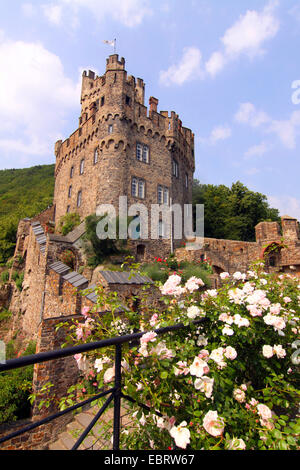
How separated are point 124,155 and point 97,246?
832cm

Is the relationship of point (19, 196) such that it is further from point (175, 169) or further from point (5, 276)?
point (175, 169)

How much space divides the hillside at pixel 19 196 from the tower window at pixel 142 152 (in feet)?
56.6

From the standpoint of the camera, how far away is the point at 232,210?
31.6 metres

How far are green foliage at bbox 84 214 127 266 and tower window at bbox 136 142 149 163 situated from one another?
306 inches

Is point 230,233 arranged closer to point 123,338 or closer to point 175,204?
point 175,204

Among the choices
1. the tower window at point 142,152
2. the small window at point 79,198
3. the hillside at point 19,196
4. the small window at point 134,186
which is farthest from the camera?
the hillside at point 19,196

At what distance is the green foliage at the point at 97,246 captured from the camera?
15.1 meters

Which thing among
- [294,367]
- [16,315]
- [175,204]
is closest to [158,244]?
[175,204]

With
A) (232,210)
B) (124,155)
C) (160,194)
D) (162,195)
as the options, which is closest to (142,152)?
(124,155)

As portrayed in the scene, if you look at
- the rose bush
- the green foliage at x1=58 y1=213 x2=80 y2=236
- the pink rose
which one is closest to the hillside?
the green foliage at x1=58 y1=213 x2=80 y2=236

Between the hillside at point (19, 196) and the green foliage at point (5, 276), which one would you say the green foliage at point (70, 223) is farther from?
the hillside at point (19, 196)

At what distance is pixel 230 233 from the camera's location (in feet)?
92.4

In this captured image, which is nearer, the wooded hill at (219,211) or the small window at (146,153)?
the small window at (146,153)

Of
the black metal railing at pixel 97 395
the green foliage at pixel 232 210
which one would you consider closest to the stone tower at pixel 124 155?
the green foliage at pixel 232 210
